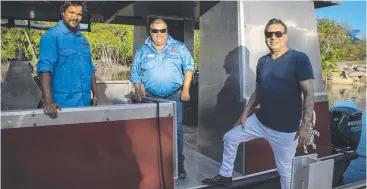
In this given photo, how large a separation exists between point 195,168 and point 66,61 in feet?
5.88

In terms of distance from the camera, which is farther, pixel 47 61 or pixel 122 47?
pixel 122 47

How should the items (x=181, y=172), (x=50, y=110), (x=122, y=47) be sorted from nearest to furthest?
1. (x=50, y=110)
2. (x=181, y=172)
3. (x=122, y=47)

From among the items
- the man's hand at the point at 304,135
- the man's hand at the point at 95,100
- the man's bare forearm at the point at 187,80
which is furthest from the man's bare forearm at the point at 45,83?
Answer: the man's hand at the point at 304,135

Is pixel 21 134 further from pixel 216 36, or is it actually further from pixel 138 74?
pixel 216 36

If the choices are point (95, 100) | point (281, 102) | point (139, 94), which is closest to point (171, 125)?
point (139, 94)

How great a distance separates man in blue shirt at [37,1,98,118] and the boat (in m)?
0.17

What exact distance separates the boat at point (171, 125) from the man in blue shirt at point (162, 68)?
313 mm

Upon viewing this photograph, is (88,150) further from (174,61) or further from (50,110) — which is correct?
(174,61)

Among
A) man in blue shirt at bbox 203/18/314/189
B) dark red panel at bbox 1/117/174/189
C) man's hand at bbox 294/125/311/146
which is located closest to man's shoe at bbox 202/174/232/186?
man in blue shirt at bbox 203/18/314/189

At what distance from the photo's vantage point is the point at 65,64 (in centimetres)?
251

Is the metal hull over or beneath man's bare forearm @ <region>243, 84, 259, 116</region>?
beneath

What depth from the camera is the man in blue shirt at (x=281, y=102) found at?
8.33ft

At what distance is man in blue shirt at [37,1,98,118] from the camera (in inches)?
94.3

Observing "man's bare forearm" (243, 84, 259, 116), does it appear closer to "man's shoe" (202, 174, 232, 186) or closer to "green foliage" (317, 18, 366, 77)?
"man's shoe" (202, 174, 232, 186)
